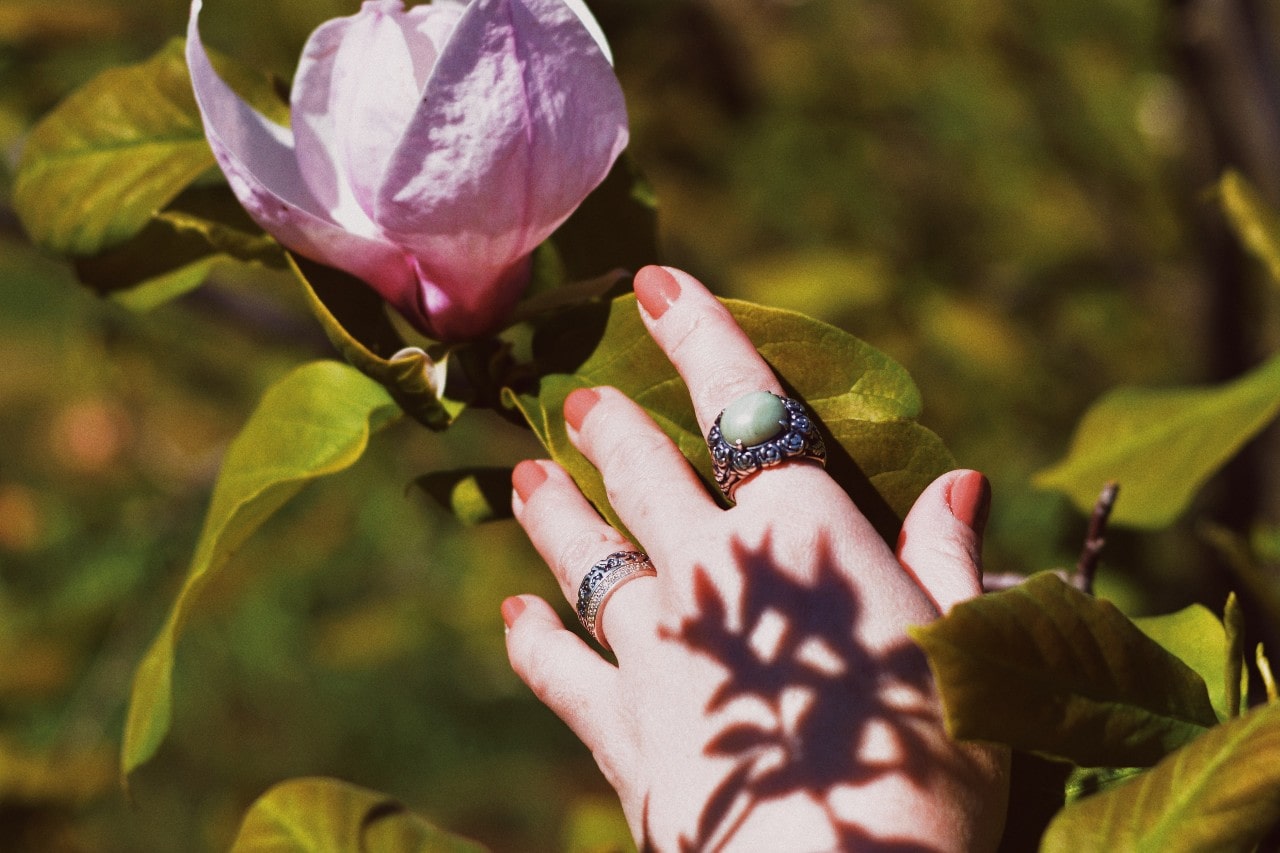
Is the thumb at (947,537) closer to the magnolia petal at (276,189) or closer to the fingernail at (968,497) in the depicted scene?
the fingernail at (968,497)

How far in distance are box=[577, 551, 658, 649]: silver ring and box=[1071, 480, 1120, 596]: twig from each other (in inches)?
12.7

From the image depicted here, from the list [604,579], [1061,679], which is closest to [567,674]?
[604,579]

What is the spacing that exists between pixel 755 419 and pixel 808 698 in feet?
0.46

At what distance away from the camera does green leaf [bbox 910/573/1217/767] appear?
0.51m

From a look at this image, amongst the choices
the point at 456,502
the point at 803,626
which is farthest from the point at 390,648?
the point at 803,626

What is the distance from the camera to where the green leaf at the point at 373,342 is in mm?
659

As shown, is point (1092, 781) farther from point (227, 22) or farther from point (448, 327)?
point (227, 22)

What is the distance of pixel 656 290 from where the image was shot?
26.6 inches

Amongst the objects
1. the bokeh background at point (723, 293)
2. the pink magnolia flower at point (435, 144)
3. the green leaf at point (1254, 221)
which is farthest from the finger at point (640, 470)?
the bokeh background at point (723, 293)

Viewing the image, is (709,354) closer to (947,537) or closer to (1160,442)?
(947,537)

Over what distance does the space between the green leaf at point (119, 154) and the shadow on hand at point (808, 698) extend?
1.60 feet

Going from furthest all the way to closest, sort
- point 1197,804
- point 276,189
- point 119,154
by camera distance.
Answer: point 119,154 < point 276,189 < point 1197,804

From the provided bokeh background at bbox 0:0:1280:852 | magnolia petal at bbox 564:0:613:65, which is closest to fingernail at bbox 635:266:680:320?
magnolia petal at bbox 564:0:613:65

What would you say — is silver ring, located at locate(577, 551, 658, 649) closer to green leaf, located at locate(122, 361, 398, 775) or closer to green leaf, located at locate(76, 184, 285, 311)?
green leaf, located at locate(122, 361, 398, 775)
